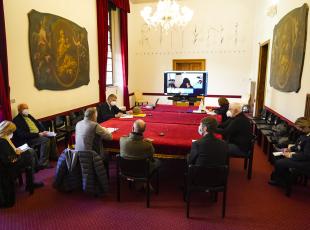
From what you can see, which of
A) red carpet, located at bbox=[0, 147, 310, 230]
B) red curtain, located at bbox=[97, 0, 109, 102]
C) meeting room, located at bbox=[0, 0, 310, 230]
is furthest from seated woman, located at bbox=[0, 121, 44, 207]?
red curtain, located at bbox=[97, 0, 109, 102]

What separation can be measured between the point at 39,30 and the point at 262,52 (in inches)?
237

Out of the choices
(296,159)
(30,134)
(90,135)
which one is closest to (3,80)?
(30,134)

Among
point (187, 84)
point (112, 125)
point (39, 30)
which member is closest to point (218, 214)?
point (112, 125)

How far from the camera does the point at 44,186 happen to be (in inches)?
136

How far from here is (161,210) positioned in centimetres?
289

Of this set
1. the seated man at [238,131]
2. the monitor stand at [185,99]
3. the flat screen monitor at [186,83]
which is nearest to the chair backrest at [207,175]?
the seated man at [238,131]

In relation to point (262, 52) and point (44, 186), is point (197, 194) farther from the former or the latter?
point (262, 52)

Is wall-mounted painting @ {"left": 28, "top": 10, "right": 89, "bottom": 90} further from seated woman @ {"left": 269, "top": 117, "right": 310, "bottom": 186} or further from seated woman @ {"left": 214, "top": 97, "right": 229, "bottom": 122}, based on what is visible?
seated woman @ {"left": 269, "top": 117, "right": 310, "bottom": 186}

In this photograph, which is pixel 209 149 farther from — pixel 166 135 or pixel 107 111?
pixel 107 111

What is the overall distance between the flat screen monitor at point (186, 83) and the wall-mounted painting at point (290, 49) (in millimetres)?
2327

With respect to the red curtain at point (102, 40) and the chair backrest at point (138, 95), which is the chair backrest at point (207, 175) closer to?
the red curtain at point (102, 40)

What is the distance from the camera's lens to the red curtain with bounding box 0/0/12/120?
3766mm

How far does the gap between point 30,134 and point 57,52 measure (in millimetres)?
1963

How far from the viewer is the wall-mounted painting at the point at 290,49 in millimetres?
4156
